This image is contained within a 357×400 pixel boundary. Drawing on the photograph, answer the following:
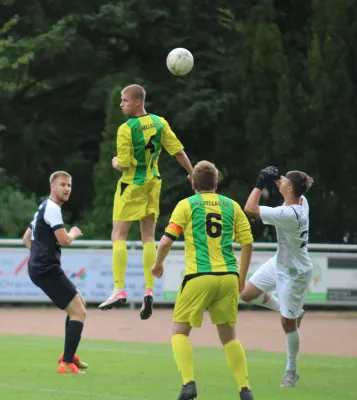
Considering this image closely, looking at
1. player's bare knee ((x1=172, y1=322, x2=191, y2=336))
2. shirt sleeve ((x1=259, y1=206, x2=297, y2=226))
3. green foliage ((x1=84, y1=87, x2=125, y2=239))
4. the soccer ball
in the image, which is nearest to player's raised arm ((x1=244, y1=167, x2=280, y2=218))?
shirt sleeve ((x1=259, y1=206, x2=297, y2=226))

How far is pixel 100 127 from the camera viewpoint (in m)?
31.2

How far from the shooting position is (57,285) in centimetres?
1332

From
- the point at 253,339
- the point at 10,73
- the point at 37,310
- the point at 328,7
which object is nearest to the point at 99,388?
the point at 253,339

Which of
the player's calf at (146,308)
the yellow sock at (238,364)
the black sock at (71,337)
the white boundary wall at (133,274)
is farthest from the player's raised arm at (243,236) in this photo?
the white boundary wall at (133,274)

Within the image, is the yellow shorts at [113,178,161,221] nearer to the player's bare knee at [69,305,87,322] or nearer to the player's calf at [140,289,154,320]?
the player's calf at [140,289,154,320]

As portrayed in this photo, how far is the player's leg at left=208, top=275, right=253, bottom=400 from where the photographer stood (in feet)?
34.6

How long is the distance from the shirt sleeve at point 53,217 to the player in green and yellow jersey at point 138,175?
74cm

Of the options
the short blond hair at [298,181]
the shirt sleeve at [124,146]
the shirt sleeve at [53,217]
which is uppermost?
the shirt sleeve at [124,146]

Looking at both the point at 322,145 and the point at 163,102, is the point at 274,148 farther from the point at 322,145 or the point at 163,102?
the point at 163,102

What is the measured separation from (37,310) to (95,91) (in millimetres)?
7190

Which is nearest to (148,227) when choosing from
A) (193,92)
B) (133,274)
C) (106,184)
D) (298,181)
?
(298,181)

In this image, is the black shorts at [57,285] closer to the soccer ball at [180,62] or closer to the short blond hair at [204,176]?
the soccer ball at [180,62]

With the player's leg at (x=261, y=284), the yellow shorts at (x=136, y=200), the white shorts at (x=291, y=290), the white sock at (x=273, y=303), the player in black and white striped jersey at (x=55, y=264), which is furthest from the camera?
the white sock at (x=273, y=303)

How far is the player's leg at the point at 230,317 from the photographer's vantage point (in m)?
10.6
